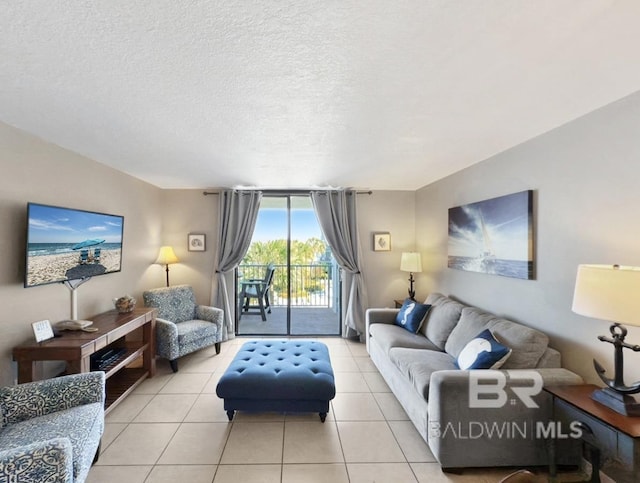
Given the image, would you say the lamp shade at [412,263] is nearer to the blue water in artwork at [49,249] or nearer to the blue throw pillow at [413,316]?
the blue throw pillow at [413,316]

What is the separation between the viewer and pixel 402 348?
294cm

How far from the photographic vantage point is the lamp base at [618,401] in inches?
58.7

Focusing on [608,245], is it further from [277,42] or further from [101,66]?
[101,66]

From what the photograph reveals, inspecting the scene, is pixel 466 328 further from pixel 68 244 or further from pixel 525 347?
pixel 68 244

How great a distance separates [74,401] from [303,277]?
3.58 m

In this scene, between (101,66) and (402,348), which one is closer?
(101,66)

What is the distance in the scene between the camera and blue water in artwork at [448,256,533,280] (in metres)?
2.42

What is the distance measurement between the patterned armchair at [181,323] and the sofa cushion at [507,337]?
2.95m

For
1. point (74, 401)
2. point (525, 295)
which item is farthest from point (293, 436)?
point (525, 295)

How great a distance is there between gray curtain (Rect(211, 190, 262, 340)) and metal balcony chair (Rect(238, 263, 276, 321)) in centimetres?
Answer: 36

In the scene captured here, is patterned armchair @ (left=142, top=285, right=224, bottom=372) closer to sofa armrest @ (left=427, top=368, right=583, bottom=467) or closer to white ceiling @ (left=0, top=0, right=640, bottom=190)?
white ceiling @ (left=0, top=0, right=640, bottom=190)

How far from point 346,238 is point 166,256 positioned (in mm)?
2758

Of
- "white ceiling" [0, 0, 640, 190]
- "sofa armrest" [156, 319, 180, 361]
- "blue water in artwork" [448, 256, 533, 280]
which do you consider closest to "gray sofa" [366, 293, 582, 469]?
"blue water in artwork" [448, 256, 533, 280]

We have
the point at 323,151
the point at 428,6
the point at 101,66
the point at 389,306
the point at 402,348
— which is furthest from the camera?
the point at 389,306
